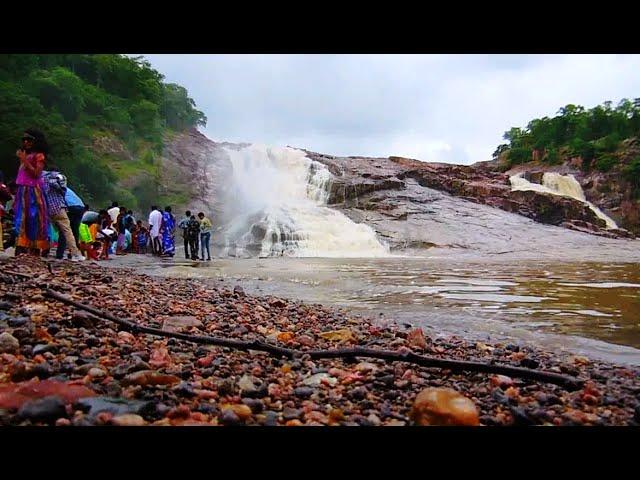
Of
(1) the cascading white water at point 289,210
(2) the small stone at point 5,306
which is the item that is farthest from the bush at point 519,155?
(2) the small stone at point 5,306

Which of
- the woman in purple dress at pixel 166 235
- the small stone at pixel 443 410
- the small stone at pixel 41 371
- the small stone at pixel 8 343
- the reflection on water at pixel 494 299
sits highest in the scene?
the woman in purple dress at pixel 166 235

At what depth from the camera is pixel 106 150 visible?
18062 millimetres

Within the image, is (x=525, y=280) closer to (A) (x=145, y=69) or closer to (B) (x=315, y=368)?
(B) (x=315, y=368)

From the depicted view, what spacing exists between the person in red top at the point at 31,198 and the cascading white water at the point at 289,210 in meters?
10.2

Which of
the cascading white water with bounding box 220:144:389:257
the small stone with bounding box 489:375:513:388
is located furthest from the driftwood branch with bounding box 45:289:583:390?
the cascading white water with bounding box 220:144:389:257

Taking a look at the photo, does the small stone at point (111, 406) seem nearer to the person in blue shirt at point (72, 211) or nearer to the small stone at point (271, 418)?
the small stone at point (271, 418)

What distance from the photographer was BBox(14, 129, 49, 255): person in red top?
200 inches

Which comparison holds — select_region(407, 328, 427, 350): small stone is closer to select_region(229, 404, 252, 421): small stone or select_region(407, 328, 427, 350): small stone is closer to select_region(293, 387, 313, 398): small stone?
select_region(293, 387, 313, 398): small stone

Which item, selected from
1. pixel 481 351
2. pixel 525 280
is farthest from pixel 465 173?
pixel 481 351

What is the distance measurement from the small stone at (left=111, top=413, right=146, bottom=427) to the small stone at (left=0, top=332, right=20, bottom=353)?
2.98 feet

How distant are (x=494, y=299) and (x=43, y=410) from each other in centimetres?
477

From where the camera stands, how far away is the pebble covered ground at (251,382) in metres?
1.54

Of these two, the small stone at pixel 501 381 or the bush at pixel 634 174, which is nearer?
the small stone at pixel 501 381

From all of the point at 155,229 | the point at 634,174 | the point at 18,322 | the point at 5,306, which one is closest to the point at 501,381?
the point at 18,322
